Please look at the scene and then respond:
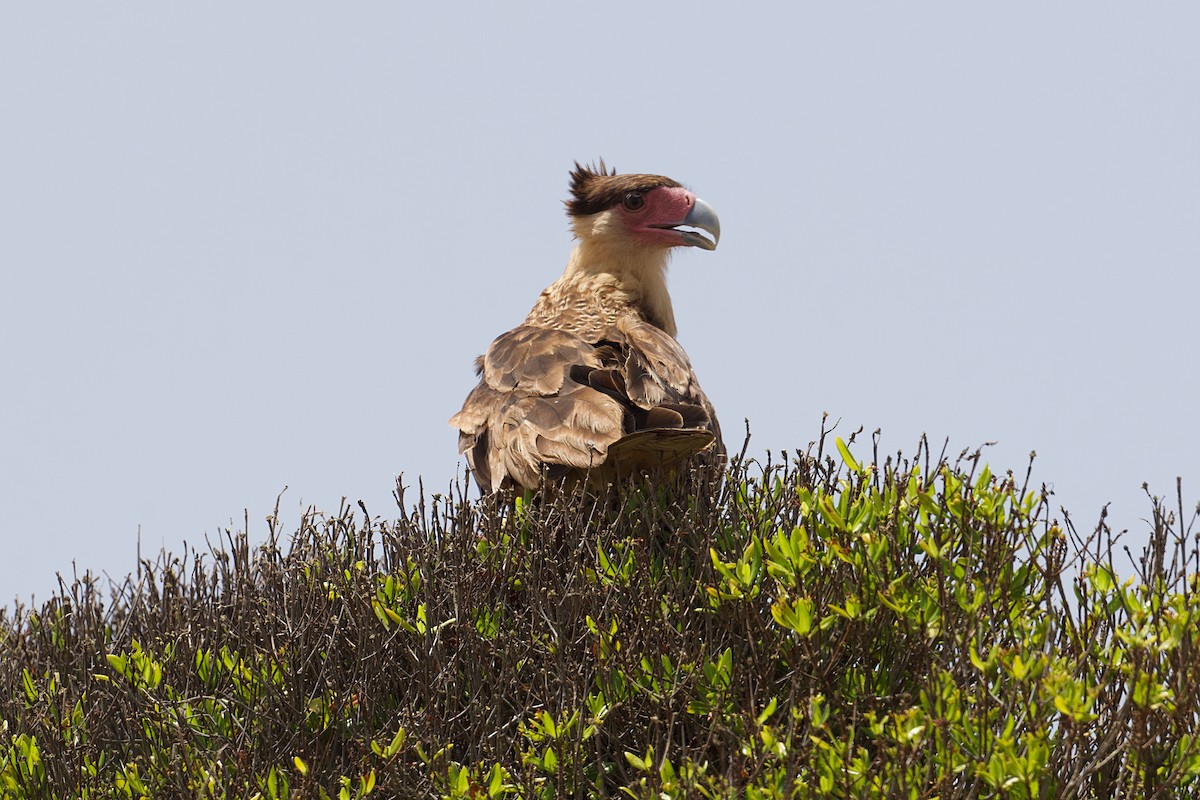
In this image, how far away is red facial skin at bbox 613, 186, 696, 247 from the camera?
7520 millimetres

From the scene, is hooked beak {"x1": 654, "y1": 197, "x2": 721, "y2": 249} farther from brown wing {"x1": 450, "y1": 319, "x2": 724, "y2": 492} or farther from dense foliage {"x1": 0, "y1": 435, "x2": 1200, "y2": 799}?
dense foliage {"x1": 0, "y1": 435, "x2": 1200, "y2": 799}

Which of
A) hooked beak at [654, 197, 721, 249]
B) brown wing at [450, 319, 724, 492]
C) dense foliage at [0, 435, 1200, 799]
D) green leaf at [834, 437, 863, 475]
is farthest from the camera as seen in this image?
hooked beak at [654, 197, 721, 249]

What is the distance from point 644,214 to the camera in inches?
Answer: 300

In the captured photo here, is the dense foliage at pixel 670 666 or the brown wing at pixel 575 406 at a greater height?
the brown wing at pixel 575 406

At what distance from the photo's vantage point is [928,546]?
13.0 ft

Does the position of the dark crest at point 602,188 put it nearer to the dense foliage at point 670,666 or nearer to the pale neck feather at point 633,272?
the pale neck feather at point 633,272

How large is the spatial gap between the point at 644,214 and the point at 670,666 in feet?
12.8

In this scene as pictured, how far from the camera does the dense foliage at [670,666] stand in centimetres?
358

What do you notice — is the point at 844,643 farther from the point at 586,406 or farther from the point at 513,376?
the point at 513,376

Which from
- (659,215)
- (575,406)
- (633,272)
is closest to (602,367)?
(575,406)

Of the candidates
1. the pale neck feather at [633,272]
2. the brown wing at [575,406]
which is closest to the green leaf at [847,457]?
the brown wing at [575,406]

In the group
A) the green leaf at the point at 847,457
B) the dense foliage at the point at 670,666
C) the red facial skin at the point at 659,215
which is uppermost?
the red facial skin at the point at 659,215

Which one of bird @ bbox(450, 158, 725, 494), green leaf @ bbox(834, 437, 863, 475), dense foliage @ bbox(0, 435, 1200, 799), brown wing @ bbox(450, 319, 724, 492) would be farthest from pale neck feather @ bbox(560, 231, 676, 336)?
green leaf @ bbox(834, 437, 863, 475)

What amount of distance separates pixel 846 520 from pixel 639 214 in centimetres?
364
